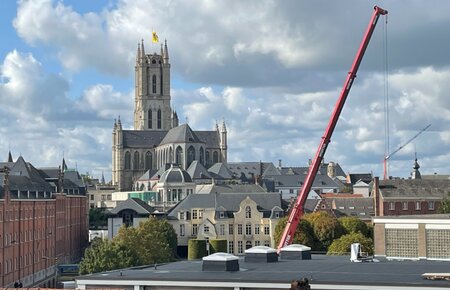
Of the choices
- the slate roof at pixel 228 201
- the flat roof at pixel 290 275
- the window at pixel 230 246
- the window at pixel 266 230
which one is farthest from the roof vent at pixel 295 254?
the slate roof at pixel 228 201

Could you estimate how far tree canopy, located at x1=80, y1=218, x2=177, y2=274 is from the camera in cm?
10812

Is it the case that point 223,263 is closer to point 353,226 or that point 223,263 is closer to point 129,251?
point 129,251

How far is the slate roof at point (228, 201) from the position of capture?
516 feet

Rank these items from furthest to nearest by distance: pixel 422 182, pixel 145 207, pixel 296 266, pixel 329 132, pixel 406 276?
pixel 145 207, pixel 422 182, pixel 329 132, pixel 296 266, pixel 406 276

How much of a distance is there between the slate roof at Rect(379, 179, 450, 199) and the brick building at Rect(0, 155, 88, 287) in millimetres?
48139

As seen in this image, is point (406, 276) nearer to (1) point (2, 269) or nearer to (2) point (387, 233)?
(2) point (387, 233)

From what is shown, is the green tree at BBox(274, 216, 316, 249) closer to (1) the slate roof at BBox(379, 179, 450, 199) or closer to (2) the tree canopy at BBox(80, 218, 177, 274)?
(2) the tree canopy at BBox(80, 218, 177, 274)

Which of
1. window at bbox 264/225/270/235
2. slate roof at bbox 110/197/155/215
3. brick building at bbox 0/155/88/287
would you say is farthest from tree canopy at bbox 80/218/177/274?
slate roof at bbox 110/197/155/215

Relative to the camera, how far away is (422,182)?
148 metres

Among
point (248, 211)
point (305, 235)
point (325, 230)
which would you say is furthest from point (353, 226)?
point (248, 211)

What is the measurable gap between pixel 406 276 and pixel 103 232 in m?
132

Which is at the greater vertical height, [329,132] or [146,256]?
[329,132]

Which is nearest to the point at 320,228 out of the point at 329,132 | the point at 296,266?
the point at 329,132

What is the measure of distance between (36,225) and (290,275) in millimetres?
78103
